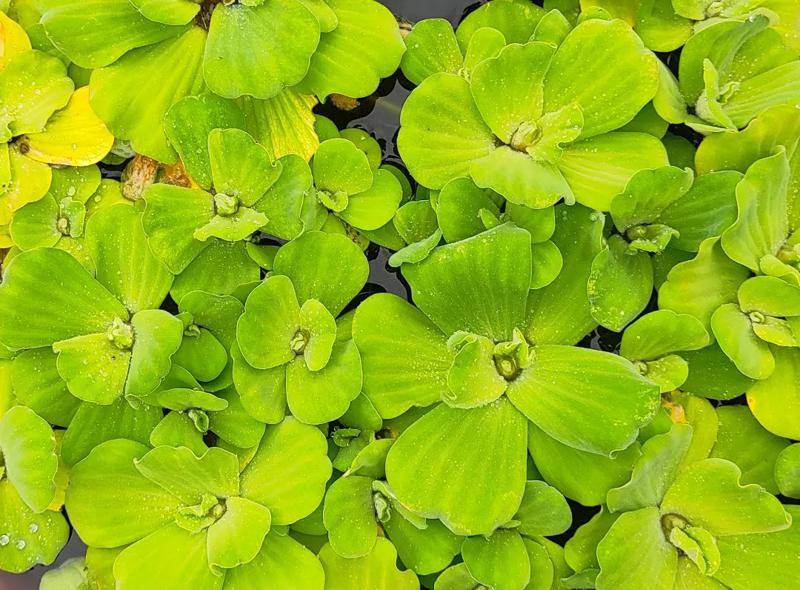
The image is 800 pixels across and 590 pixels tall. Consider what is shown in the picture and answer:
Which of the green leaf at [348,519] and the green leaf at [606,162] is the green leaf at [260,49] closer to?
the green leaf at [606,162]

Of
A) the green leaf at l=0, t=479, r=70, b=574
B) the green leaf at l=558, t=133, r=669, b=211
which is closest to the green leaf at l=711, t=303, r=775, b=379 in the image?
the green leaf at l=558, t=133, r=669, b=211

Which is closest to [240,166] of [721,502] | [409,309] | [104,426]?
[409,309]

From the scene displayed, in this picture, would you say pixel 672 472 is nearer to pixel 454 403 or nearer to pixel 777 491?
pixel 777 491

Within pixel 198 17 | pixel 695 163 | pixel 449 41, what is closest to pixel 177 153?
pixel 198 17

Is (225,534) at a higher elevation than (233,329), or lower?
lower

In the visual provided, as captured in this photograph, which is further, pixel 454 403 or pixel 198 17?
pixel 198 17

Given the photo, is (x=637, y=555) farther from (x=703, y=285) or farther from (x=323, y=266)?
(x=323, y=266)
